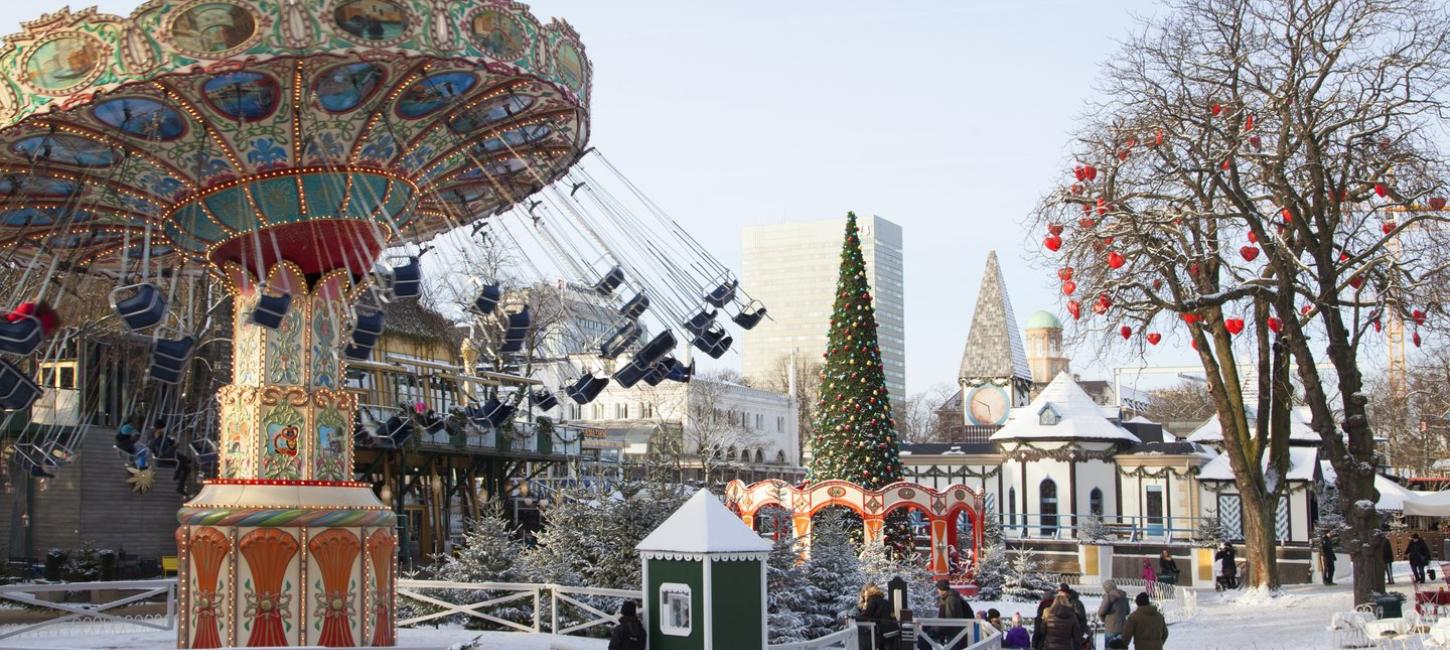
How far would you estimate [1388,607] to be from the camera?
20.5 m

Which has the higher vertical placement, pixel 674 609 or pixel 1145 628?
pixel 674 609

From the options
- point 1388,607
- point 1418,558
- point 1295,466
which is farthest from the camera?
point 1295,466

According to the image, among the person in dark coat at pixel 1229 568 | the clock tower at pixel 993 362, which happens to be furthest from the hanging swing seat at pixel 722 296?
the clock tower at pixel 993 362

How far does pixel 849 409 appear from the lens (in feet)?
114

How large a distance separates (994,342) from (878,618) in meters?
59.0

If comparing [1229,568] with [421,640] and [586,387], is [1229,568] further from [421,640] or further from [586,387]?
[421,640]

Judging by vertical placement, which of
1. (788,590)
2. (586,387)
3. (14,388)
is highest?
(586,387)

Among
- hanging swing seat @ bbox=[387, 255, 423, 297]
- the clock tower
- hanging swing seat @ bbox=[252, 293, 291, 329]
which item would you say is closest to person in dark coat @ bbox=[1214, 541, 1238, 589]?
hanging swing seat @ bbox=[387, 255, 423, 297]

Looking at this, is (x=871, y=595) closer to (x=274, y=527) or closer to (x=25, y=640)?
(x=274, y=527)

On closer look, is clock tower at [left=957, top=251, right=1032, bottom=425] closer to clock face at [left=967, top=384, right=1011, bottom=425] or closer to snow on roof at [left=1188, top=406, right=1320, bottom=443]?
clock face at [left=967, top=384, right=1011, bottom=425]

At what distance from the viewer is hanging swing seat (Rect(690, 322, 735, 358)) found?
18.7 m

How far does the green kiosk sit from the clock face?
55657 mm

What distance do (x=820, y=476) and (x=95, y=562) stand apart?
1602 cm

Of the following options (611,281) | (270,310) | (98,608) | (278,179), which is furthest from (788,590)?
(278,179)
